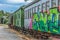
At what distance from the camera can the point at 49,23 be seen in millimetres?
15164

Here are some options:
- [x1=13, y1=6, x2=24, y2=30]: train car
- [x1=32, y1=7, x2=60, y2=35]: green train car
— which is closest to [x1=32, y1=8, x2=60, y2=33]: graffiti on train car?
[x1=32, y1=7, x2=60, y2=35]: green train car

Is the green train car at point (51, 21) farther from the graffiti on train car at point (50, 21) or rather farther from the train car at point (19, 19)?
the train car at point (19, 19)

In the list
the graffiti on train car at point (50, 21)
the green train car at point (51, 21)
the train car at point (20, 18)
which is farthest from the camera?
the train car at point (20, 18)

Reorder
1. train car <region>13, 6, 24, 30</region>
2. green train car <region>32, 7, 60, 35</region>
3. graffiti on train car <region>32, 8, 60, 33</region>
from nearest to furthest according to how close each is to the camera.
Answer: green train car <region>32, 7, 60, 35</region> < graffiti on train car <region>32, 8, 60, 33</region> < train car <region>13, 6, 24, 30</region>

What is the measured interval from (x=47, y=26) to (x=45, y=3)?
6.11 ft

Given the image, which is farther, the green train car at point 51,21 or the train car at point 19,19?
the train car at point 19,19

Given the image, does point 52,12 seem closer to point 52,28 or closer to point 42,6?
point 52,28

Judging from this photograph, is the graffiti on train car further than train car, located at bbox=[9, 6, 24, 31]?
No

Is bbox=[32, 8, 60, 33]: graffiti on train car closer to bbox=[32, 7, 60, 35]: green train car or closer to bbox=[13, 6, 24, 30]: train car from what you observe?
bbox=[32, 7, 60, 35]: green train car

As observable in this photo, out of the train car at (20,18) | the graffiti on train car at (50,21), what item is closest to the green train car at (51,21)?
the graffiti on train car at (50,21)

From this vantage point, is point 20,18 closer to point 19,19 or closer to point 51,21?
point 19,19

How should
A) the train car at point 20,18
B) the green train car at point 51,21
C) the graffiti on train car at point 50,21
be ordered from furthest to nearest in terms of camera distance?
the train car at point 20,18 < the graffiti on train car at point 50,21 < the green train car at point 51,21

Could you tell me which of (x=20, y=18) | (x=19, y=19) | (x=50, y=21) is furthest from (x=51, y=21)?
Answer: (x=19, y=19)

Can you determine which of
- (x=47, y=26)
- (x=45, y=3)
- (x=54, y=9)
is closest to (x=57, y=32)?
(x=54, y=9)
